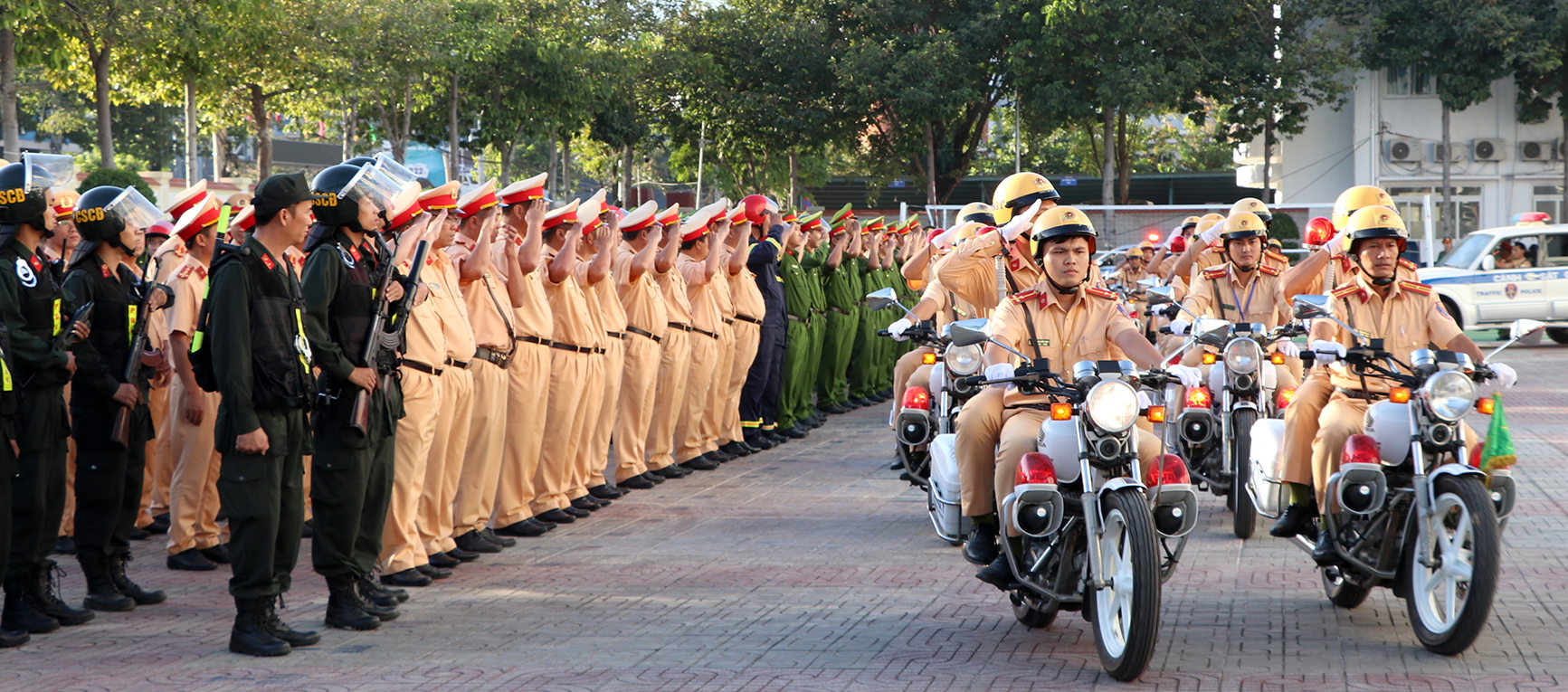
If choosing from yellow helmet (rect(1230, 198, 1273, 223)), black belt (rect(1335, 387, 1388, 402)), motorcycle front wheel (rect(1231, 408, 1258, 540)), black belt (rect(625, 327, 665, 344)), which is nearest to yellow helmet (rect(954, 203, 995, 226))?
yellow helmet (rect(1230, 198, 1273, 223))

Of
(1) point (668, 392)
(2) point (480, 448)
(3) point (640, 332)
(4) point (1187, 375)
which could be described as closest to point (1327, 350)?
(4) point (1187, 375)

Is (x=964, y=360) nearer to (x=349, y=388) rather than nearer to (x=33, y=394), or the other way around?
(x=349, y=388)

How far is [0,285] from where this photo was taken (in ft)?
20.2

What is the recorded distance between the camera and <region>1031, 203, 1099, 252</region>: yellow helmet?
6.05 m

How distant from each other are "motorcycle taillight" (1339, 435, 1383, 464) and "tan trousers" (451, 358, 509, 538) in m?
4.29

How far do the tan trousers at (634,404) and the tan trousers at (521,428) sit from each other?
1654 millimetres

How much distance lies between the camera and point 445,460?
25.1 feet

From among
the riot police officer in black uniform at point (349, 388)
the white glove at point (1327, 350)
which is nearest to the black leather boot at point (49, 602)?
the riot police officer in black uniform at point (349, 388)

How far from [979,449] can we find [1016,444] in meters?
0.31

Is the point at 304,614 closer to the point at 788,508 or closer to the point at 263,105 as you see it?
the point at 788,508

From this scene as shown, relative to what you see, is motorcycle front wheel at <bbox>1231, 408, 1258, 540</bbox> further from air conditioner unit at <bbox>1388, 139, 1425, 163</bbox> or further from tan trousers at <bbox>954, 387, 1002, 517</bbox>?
air conditioner unit at <bbox>1388, 139, 1425, 163</bbox>

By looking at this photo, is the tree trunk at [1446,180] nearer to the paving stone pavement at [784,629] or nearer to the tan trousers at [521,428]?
the paving stone pavement at [784,629]

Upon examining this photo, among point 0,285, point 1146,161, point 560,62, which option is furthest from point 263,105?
point 1146,161

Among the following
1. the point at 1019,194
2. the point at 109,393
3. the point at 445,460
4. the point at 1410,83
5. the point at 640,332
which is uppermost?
the point at 1410,83
